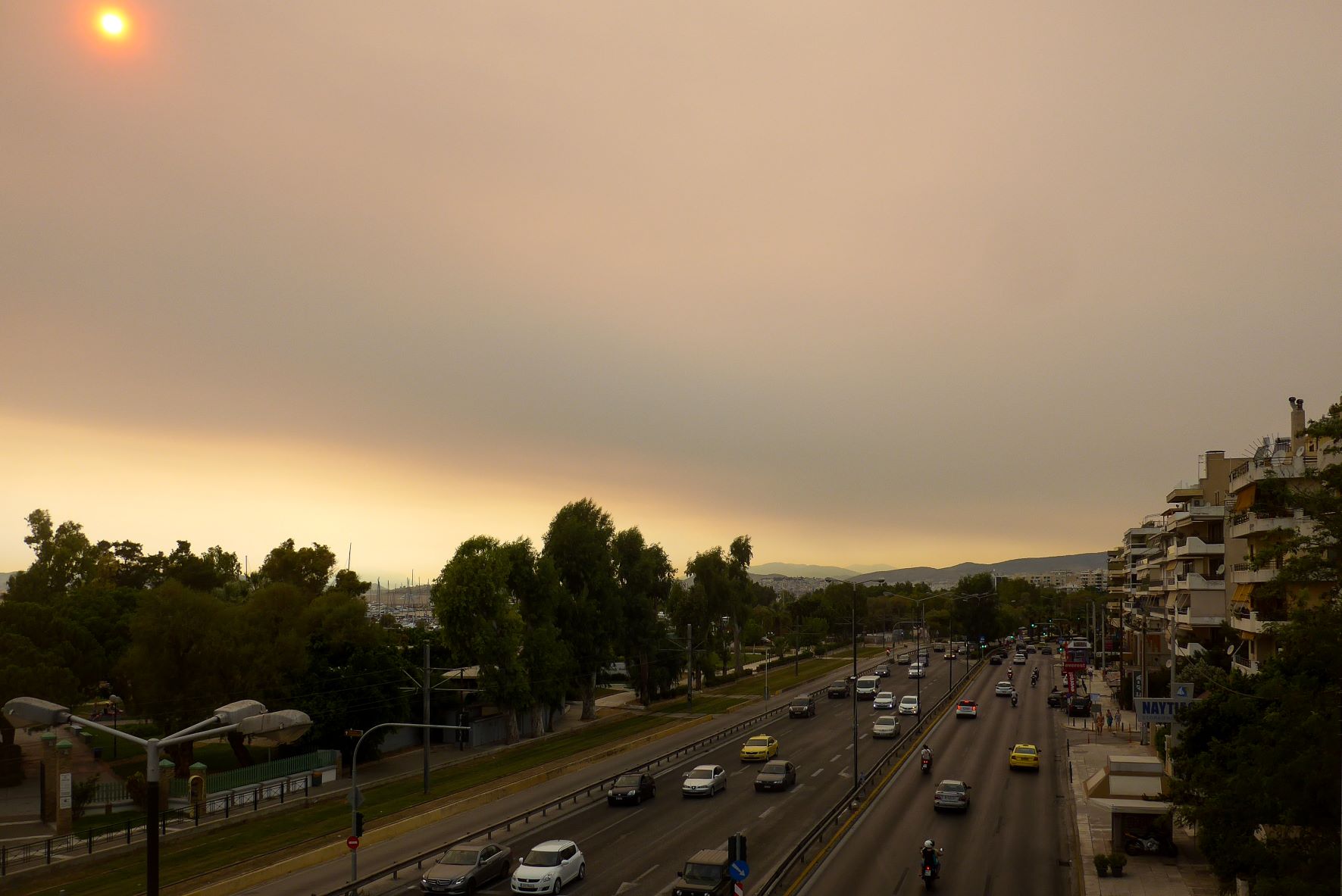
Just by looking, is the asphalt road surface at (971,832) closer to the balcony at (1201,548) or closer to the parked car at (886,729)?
the parked car at (886,729)

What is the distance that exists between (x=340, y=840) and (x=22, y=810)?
20.0 m

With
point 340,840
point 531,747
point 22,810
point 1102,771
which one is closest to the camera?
point 340,840

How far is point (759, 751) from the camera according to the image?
202ft

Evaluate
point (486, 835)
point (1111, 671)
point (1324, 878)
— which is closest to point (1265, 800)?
point (1324, 878)

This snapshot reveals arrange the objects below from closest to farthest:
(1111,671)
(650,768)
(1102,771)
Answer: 1. (1102,771)
2. (650,768)
3. (1111,671)

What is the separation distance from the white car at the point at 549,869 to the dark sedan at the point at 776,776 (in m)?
18.3

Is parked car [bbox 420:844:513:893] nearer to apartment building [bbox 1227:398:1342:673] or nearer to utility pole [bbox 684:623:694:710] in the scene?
apartment building [bbox 1227:398:1342:673]

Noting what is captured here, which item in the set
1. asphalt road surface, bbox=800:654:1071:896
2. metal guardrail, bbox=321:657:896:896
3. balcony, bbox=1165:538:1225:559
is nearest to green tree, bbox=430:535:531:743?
metal guardrail, bbox=321:657:896:896

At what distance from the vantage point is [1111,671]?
132625 mm

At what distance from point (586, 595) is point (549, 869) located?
50566 mm

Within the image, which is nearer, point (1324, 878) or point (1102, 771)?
point (1324, 878)

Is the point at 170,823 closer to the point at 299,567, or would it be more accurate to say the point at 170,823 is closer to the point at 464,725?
the point at 464,725

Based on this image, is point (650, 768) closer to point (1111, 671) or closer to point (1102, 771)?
point (1102, 771)

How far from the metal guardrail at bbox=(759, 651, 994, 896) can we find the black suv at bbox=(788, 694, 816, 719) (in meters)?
10.3
